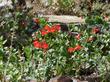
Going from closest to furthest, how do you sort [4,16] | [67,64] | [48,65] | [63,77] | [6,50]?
[63,77] → [48,65] → [67,64] → [6,50] → [4,16]

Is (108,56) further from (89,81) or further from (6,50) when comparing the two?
(6,50)

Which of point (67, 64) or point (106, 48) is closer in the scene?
point (67, 64)

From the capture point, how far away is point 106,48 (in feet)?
26.2

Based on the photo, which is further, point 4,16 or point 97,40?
point 4,16

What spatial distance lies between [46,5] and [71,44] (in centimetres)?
731

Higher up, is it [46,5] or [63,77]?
[63,77]

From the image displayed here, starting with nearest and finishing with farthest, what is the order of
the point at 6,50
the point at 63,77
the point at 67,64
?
the point at 63,77 < the point at 67,64 < the point at 6,50

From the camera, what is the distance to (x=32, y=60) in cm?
649

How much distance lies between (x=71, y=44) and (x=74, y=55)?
70 cm

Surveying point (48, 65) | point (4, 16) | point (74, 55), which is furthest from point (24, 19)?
point (48, 65)

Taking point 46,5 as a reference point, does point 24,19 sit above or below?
above

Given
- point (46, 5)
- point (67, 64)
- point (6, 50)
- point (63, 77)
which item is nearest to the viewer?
point (63, 77)

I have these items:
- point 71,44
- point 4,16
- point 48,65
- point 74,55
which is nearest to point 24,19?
point 4,16

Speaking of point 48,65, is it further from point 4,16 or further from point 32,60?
point 4,16
